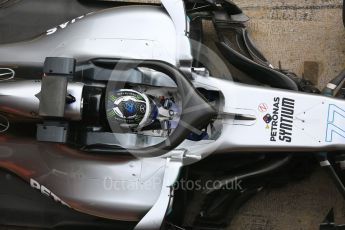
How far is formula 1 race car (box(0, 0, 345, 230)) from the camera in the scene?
1673mm

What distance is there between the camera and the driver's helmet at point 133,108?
5.37 feet

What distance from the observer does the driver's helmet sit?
1638mm

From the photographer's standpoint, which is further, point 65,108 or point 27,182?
point 27,182

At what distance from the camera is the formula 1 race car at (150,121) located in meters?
1.67

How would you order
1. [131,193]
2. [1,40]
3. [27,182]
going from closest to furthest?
[131,193] < [27,182] < [1,40]

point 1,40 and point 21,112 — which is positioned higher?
point 1,40

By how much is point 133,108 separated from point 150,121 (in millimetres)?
109

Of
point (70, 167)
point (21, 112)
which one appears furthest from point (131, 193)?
point (21, 112)

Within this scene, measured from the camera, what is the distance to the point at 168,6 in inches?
72.0

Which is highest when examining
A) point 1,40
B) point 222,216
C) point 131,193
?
point 1,40

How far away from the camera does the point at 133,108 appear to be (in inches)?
64.3

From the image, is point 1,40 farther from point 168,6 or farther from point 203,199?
point 203,199

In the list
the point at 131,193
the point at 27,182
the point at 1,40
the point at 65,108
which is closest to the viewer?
the point at 65,108

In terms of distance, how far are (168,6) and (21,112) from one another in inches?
26.1
